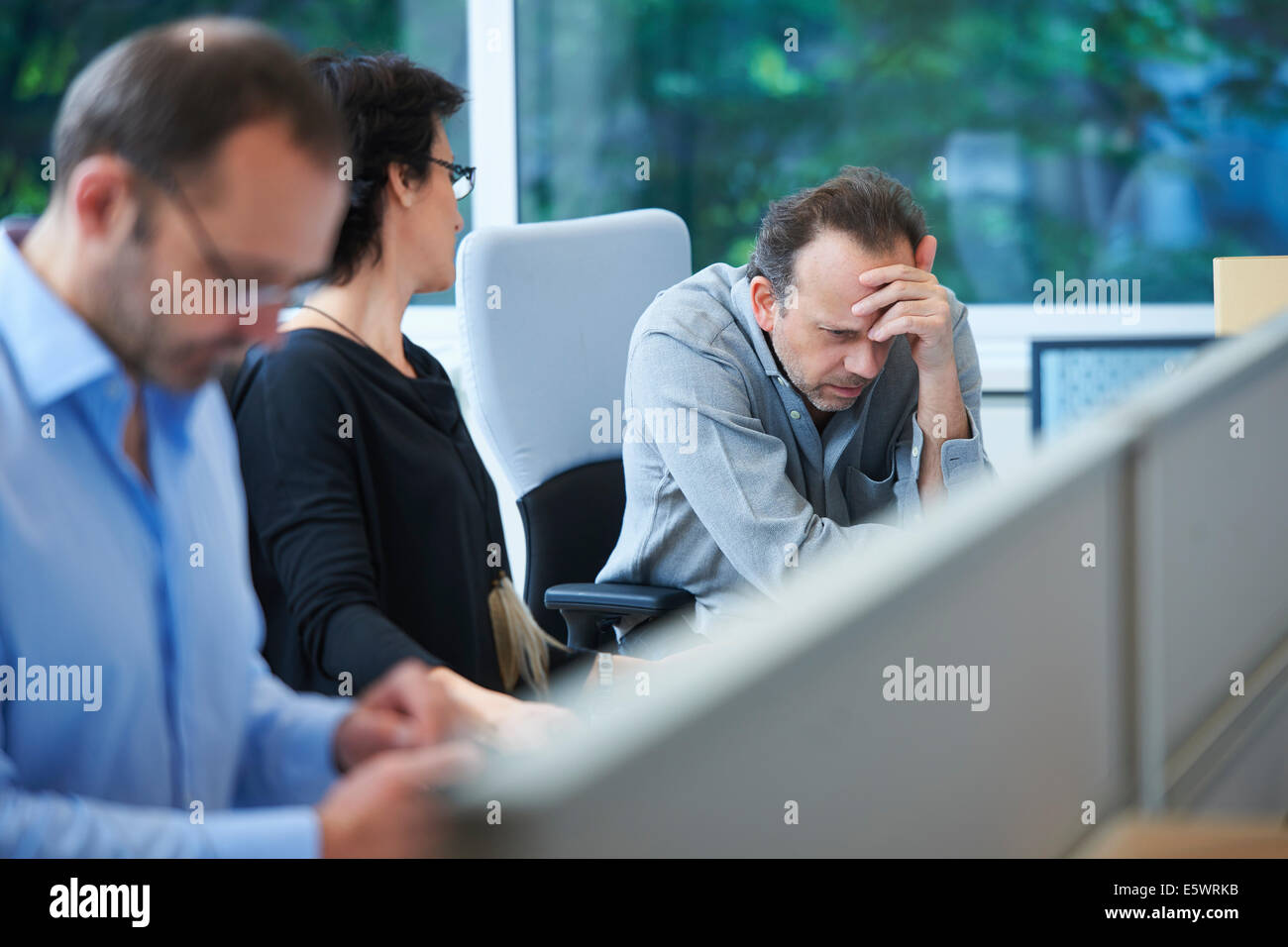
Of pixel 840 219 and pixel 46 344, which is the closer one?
pixel 46 344

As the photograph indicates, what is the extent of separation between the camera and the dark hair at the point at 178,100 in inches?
33.2

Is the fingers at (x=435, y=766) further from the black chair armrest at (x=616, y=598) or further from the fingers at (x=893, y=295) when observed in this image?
the fingers at (x=893, y=295)

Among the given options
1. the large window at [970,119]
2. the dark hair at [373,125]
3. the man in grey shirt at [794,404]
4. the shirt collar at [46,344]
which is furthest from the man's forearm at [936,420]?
the large window at [970,119]

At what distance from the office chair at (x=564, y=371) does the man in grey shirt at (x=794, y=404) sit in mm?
92

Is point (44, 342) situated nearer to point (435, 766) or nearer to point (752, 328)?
point (435, 766)

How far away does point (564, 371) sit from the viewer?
2.00 metres

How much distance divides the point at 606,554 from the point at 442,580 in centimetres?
64

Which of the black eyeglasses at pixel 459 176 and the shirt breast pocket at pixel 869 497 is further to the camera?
the shirt breast pocket at pixel 869 497

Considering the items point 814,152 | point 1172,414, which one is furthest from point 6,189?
point 1172,414

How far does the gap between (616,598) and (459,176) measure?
0.63m

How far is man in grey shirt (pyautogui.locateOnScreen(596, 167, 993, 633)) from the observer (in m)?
1.77

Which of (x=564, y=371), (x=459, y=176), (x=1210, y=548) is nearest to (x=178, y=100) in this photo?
(x=1210, y=548)

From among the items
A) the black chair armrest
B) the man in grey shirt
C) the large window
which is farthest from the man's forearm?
the large window

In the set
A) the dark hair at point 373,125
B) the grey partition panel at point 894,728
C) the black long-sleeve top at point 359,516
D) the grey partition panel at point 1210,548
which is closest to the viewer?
the grey partition panel at point 894,728
